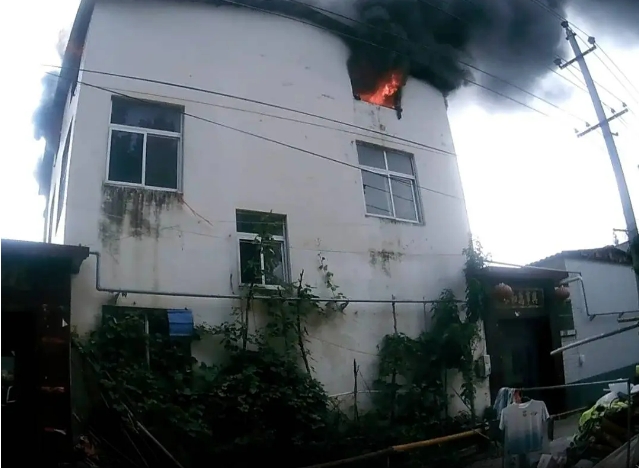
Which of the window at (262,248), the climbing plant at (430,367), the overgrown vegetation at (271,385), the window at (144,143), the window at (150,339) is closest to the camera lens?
the overgrown vegetation at (271,385)

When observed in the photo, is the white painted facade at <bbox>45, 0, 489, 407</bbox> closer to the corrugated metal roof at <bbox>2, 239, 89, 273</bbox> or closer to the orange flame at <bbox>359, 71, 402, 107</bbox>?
the orange flame at <bbox>359, 71, 402, 107</bbox>

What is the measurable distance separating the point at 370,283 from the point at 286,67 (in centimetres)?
426

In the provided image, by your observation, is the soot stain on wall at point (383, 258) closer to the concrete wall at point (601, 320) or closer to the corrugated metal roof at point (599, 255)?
the concrete wall at point (601, 320)

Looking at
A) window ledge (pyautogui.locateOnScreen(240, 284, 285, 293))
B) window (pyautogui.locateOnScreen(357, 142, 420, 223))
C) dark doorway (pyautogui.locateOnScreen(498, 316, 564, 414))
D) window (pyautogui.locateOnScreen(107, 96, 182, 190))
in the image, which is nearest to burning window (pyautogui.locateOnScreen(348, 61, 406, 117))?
window (pyautogui.locateOnScreen(357, 142, 420, 223))

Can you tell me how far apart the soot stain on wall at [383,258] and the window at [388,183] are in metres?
0.75

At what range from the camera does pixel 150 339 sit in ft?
23.8

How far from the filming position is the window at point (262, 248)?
8.40 meters

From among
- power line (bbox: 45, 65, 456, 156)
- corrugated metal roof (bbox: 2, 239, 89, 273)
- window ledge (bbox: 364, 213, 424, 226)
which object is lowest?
corrugated metal roof (bbox: 2, 239, 89, 273)

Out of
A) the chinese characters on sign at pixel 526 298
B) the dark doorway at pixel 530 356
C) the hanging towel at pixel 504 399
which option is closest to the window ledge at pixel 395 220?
the chinese characters on sign at pixel 526 298

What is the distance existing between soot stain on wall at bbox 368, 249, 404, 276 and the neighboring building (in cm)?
589

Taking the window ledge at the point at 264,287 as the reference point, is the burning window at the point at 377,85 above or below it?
above

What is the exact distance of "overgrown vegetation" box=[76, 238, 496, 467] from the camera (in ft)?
22.4

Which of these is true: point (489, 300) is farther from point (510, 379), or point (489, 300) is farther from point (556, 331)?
point (556, 331)

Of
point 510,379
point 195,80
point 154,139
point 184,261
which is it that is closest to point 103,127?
point 154,139
